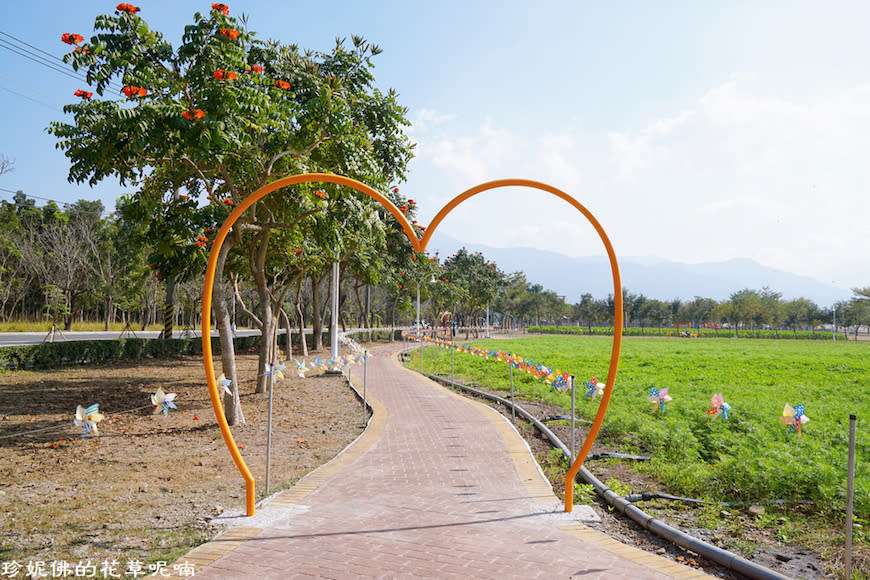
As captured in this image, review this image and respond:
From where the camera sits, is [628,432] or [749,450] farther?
[628,432]

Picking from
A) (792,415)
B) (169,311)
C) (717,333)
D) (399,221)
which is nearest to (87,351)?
(169,311)

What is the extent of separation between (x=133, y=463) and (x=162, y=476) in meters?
1.02

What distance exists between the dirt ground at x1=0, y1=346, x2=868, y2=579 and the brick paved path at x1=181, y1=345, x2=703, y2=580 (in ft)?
1.44

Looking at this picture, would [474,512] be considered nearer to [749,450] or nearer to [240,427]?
[749,450]

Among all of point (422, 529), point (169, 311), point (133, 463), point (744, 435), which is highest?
point (169, 311)

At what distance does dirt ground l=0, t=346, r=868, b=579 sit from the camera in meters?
5.30

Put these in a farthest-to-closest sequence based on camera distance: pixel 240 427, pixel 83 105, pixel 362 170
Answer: pixel 362 170 → pixel 240 427 → pixel 83 105

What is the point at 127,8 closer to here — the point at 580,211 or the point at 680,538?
the point at 580,211

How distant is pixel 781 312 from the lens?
9612 cm

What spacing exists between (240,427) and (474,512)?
6.47 m

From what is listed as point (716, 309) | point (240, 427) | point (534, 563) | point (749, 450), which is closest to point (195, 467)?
point (240, 427)

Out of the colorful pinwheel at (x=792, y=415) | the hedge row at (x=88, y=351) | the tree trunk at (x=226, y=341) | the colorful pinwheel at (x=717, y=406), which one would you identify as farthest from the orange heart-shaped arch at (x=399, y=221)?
the hedge row at (x=88, y=351)

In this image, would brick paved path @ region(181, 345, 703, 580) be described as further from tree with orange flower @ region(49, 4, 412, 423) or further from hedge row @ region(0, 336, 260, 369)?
hedge row @ region(0, 336, 260, 369)

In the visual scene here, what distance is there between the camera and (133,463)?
8.40m
